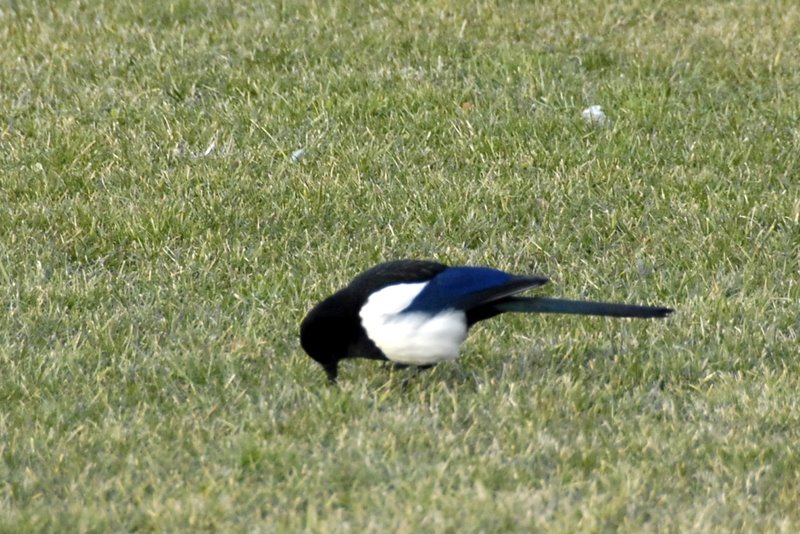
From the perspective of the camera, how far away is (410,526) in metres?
3.66

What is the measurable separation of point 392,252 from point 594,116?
187cm

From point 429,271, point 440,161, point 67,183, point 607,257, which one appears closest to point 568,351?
point 429,271

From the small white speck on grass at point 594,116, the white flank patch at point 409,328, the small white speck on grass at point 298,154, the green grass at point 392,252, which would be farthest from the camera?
the small white speck on grass at point 594,116

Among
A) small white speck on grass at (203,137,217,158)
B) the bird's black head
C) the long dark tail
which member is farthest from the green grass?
the long dark tail

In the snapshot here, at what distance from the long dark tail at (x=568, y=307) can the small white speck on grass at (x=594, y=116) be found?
283 centimetres

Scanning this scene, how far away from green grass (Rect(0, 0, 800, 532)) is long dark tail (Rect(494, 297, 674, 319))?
10.0 inches

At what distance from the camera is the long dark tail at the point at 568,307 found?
182 inches

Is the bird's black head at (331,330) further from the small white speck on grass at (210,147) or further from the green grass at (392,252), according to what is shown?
the small white speck on grass at (210,147)

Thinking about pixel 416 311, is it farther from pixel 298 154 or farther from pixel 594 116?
pixel 594 116

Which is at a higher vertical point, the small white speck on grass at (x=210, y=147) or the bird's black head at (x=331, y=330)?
the bird's black head at (x=331, y=330)

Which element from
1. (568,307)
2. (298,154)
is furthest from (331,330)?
(298,154)

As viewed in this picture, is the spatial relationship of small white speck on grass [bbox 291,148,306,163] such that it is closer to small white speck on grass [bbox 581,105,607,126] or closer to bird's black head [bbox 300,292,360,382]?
small white speck on grass [bbox 581,105,607,126]

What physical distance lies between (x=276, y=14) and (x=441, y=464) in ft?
17.9

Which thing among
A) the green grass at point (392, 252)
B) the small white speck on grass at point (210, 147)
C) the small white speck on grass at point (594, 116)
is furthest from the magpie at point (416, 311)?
the small white speck on grass at point (594, 116)
